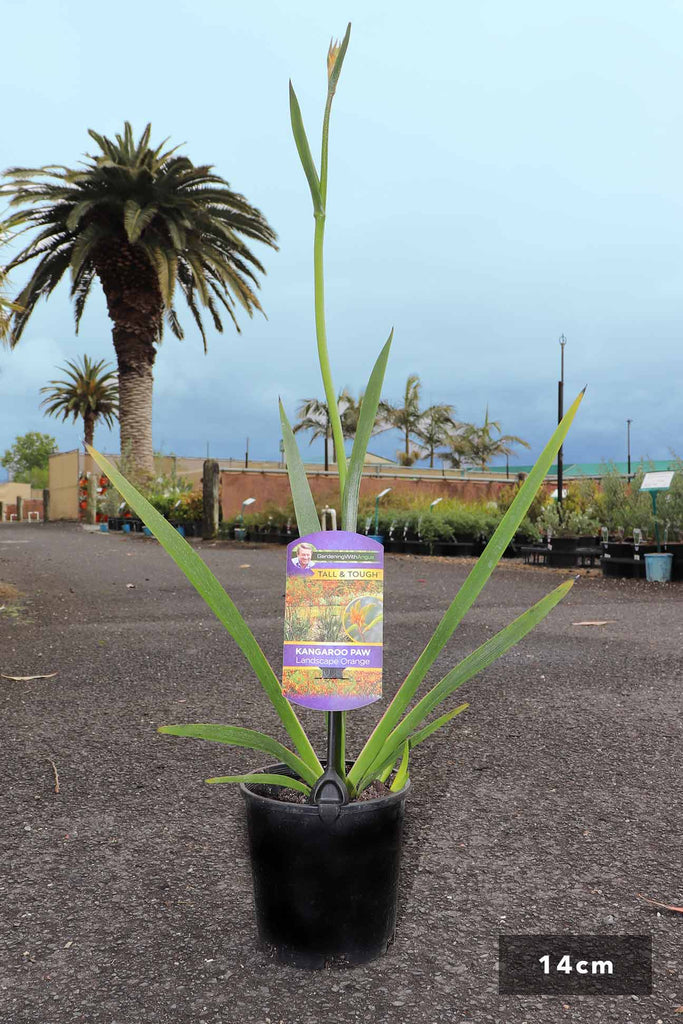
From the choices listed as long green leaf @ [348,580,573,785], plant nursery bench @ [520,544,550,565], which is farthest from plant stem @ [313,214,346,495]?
plant nursery bench @ [520,544,550,565]

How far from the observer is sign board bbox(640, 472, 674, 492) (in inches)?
324

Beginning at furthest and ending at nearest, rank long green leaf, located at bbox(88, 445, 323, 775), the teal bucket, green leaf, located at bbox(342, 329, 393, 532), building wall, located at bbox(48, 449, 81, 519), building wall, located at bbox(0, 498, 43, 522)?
1. building wall, located at bbox(0, 498, 43, 522)
2. building wall, located at bbox(48, 449, 81, 519)
3. the teal bucket
4. green leaf, located at bbox(342, 329, 393, 532)
5. long green leaf, located at bbox(88, 445, 323, 775)

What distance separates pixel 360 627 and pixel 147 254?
1578 cm

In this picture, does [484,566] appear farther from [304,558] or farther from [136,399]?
[136,399]

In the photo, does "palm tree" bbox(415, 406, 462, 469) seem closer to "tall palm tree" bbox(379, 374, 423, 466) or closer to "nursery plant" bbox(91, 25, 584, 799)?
"tall palm tree" bbox(379, 374, 423, 466)

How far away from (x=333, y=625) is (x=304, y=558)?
12cm

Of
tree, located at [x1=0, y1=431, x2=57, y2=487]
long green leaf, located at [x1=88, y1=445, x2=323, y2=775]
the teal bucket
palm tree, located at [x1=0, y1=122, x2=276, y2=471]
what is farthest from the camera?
tree, located at [x1=0, y1=431, x2=57, y2=487]

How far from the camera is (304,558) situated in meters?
1.39

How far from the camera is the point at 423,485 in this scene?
65.6 feet

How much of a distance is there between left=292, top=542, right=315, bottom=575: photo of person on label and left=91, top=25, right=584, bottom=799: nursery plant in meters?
0.11

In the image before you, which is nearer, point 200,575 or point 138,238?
point 200,575

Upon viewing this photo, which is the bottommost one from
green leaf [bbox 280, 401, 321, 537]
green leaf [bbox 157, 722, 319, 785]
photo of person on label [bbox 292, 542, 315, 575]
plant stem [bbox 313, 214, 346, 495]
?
green leaf [bbox 157, 722, 319, 785]

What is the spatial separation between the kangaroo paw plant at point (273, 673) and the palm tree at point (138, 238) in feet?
45.0

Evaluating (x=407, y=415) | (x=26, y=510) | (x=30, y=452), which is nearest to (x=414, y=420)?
(x=407, y=415)
